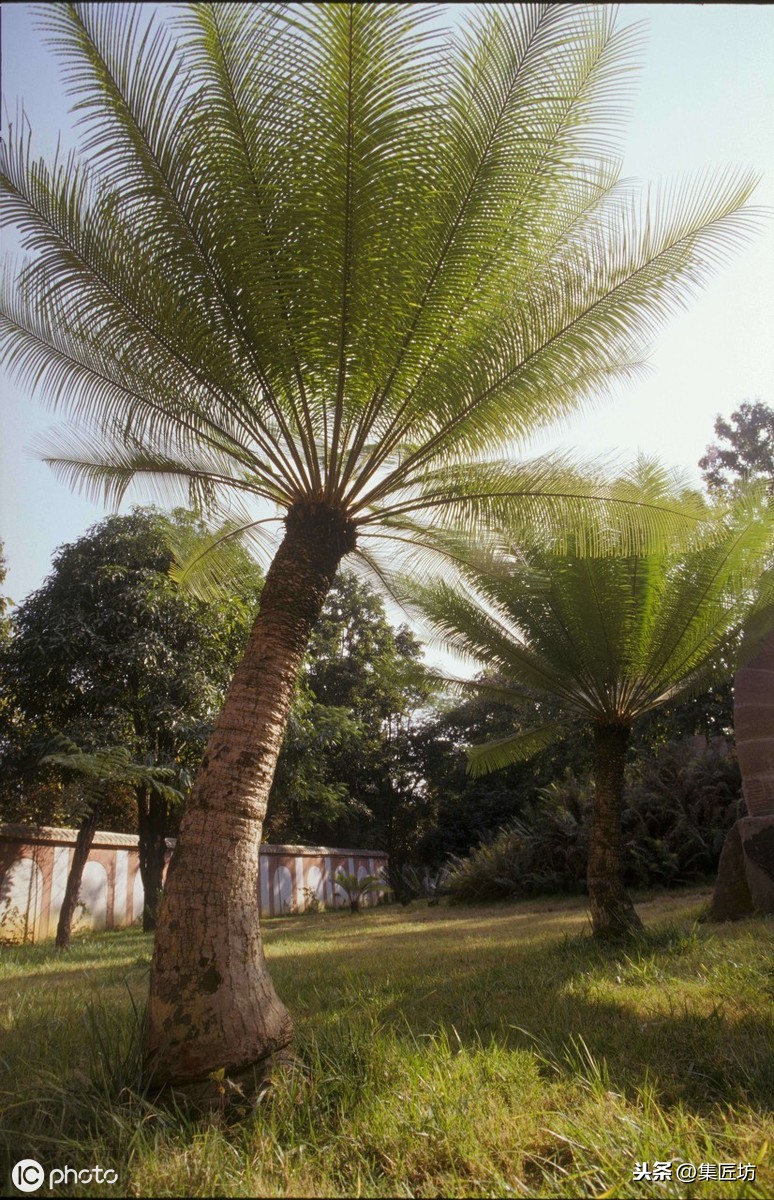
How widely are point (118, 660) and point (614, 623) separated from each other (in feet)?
29.8

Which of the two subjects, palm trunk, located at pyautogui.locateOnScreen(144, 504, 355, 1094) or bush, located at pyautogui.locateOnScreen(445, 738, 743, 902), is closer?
palm trunk, located at pyautogui.locateOnScreen(144, 504, 355, 1094)

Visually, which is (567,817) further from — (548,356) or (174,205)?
(174,205)

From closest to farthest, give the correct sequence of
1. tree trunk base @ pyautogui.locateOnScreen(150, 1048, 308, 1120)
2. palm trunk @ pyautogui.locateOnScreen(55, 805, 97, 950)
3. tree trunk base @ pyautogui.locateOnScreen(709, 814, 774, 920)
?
tree trunk base @ pyautogui.locateOnScreen(150, 1048, 308, 1120), tree trunk base @ pyautogui.locateOnScreen(709, 814, 774, 920), palm trunk @ pyautogui.locateOnScreen(55, 805, 97, 950)

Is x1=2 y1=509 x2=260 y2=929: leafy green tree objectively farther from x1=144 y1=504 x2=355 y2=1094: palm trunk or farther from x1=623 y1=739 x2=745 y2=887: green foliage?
x1=623 y1=739 x2=745 y2=887: green foliage

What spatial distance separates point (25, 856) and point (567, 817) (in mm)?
10727

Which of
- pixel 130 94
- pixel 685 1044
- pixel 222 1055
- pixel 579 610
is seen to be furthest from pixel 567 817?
pixel 130 94

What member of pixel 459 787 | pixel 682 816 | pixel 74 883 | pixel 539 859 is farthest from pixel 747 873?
pixel 459 787

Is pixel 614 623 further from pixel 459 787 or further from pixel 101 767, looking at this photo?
pixel 459 787

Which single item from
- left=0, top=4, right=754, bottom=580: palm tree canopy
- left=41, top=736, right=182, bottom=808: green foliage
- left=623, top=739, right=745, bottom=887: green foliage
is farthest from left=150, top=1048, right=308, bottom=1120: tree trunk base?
left=623, top=739, right=745, bottom=887: green foliage

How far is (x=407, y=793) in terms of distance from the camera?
30.9m

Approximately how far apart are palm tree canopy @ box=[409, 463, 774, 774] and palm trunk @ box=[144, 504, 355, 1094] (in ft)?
8.59

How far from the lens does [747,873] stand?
819 cm

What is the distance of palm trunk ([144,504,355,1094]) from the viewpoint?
3.15 m

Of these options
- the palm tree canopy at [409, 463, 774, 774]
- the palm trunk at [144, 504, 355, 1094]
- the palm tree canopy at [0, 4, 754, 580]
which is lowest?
the palm trunk at [144, 504, 355, 1094]
